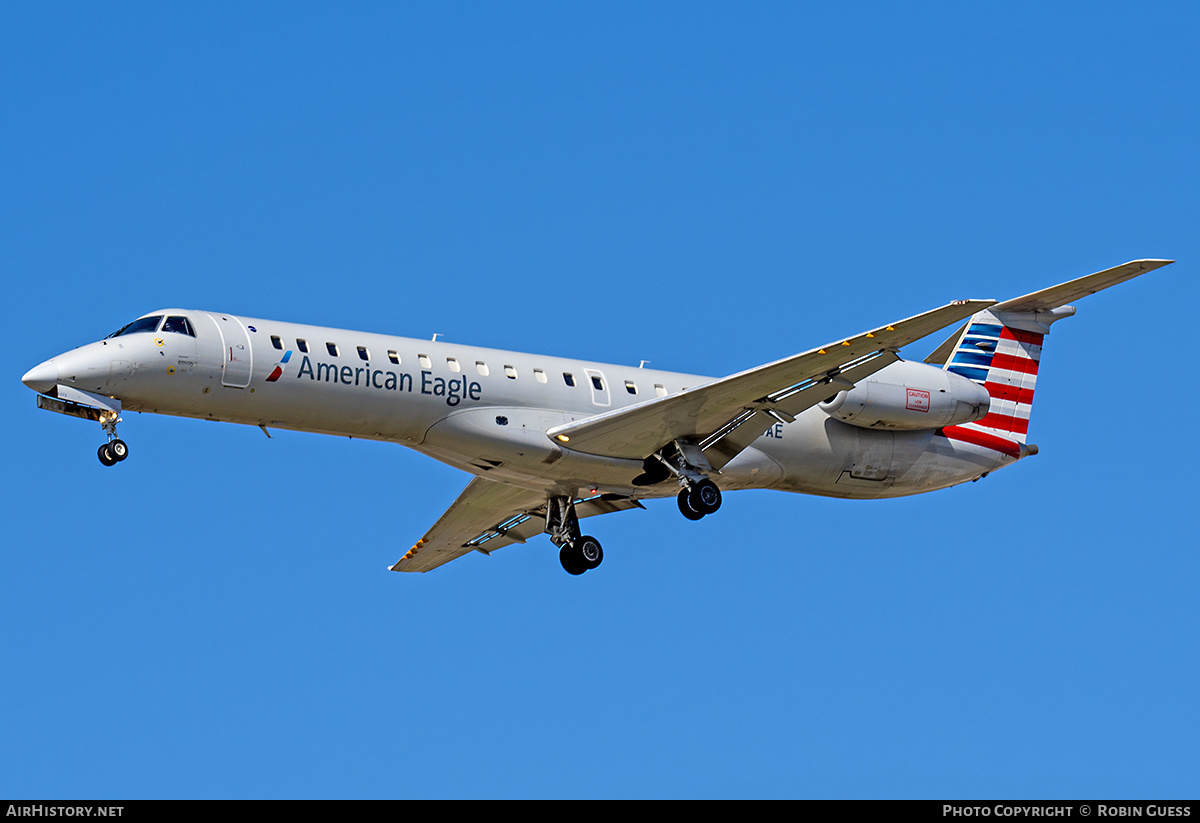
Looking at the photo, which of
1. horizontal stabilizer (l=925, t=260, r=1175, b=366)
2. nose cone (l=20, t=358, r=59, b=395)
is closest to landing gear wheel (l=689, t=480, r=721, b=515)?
horizontal stabilizer (l=925, t=260, r=1175, b=366)

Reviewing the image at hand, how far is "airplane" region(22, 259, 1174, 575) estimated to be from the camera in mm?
21406

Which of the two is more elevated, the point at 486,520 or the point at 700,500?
the point at 486,520

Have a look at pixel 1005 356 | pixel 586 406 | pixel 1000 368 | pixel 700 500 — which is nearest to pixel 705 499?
pixel 700 500

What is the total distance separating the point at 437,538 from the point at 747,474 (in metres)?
6.00

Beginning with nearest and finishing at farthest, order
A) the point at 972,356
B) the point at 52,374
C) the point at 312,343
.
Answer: the point at 52,374, the point at 312,343, the point at 972,356

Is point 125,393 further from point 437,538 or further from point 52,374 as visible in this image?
point 437,538

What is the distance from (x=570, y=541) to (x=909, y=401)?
20.0 ft

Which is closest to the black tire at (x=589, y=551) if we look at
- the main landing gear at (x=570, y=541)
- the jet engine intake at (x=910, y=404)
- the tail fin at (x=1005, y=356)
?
the main landing gear at (x=570, y=541)

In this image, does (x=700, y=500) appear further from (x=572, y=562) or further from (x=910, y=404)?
(x=910, y=404)

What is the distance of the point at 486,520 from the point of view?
2739 cm

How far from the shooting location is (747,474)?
1003 inches

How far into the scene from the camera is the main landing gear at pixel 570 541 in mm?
25219

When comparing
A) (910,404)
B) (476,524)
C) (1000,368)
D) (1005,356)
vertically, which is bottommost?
(476,524)
